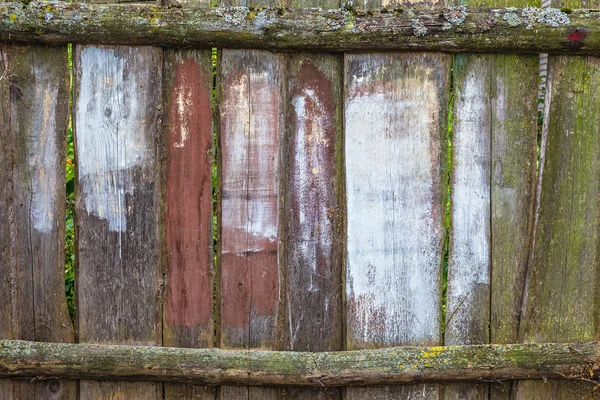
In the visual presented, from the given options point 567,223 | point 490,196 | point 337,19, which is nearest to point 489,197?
point 490,196

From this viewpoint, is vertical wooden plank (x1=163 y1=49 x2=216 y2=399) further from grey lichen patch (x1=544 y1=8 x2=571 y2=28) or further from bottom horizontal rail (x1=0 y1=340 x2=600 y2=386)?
grey lichen patch (x1=544 y1=8 x2=571 y2=28)

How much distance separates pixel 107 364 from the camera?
7.55ft

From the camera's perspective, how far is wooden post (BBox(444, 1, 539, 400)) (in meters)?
2.29

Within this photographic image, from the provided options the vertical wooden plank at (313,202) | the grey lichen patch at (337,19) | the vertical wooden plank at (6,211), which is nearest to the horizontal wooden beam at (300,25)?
the grey lichen patch at (337,19)

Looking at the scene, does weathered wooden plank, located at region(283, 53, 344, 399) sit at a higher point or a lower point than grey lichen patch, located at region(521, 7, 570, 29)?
lower

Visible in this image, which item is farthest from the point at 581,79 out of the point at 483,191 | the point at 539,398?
the point at 539,398

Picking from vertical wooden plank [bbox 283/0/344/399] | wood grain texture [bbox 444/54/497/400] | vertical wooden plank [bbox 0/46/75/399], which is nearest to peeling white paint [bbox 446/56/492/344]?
wood grain texture [bbox 444/54/497/400]

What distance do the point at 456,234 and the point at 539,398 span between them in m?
0.80

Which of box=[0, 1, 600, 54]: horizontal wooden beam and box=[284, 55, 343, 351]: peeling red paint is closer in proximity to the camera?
box=[0, 1, 600, 54]: horizontal wooden beam

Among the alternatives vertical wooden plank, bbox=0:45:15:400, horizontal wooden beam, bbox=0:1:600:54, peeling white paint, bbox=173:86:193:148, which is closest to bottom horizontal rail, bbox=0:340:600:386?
vertical wooden plank, bbox=0:45:15:400

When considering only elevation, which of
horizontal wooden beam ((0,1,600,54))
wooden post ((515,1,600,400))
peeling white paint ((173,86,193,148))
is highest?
horizontal wooden beam ((0,1,600,54))

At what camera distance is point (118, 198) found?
7.55 feet

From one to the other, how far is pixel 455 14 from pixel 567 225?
3.22 ft

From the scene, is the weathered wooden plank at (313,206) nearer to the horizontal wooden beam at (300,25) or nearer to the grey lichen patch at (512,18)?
the horizontal wooden beam at (300,25)
